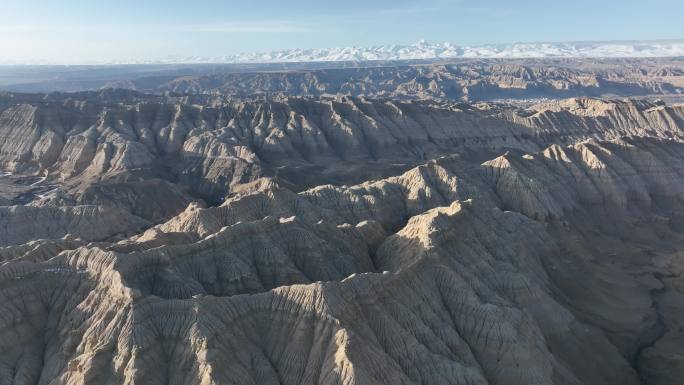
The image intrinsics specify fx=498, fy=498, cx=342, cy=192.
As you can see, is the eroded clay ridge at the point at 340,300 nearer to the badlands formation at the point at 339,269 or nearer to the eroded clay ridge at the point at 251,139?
the badlands formation at the point at 339,269

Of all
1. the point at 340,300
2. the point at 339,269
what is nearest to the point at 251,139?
the point at 339,269

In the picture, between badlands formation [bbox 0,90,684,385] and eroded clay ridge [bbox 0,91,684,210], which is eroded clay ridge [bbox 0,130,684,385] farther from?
eroded clay ridge [bbox 0,91,684,210]

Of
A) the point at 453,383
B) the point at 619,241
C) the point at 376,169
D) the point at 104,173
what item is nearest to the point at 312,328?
the point at 453,383

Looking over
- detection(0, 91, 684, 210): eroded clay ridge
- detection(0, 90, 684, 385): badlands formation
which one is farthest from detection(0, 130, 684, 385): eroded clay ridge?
detection(0, 91, 684, 210): eroded clay ridge

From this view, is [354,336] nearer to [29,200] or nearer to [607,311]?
[607,311]

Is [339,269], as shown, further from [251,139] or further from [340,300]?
[251,139]
